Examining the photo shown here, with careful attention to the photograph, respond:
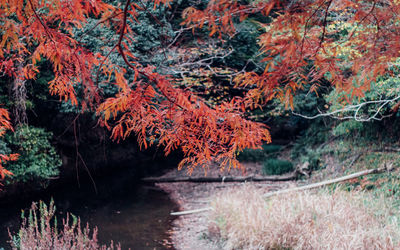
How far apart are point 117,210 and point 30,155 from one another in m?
2.37

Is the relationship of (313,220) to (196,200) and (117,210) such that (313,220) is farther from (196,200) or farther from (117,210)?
(117,210)

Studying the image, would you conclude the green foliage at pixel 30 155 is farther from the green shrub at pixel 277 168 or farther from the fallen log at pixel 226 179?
the green shrub at pixel 277 168

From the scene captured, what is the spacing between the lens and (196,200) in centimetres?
931

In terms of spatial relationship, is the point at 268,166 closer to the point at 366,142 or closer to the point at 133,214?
the point at 366,142

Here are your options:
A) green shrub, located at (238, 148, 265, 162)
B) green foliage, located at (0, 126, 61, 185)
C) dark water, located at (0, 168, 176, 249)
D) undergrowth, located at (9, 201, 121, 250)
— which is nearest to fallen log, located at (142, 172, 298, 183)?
dark water, located at (0, 168, 176, 249)

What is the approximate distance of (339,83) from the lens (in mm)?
2355

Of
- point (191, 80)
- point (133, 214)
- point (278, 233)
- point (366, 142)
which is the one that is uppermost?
point (191, 80)

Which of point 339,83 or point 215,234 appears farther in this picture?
point 215,234

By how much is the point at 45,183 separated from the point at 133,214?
2.30 metres

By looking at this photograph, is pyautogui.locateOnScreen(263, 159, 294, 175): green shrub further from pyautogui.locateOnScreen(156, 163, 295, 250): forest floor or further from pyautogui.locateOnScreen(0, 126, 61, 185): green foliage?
pyautogui.locateOnScreen(0, 126, 61, 185): green foliage

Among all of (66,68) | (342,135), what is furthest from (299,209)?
(342,135)

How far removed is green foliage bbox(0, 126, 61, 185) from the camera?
23.9 feet

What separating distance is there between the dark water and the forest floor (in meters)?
0.26

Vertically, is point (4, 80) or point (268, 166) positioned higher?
point (4, 80)
